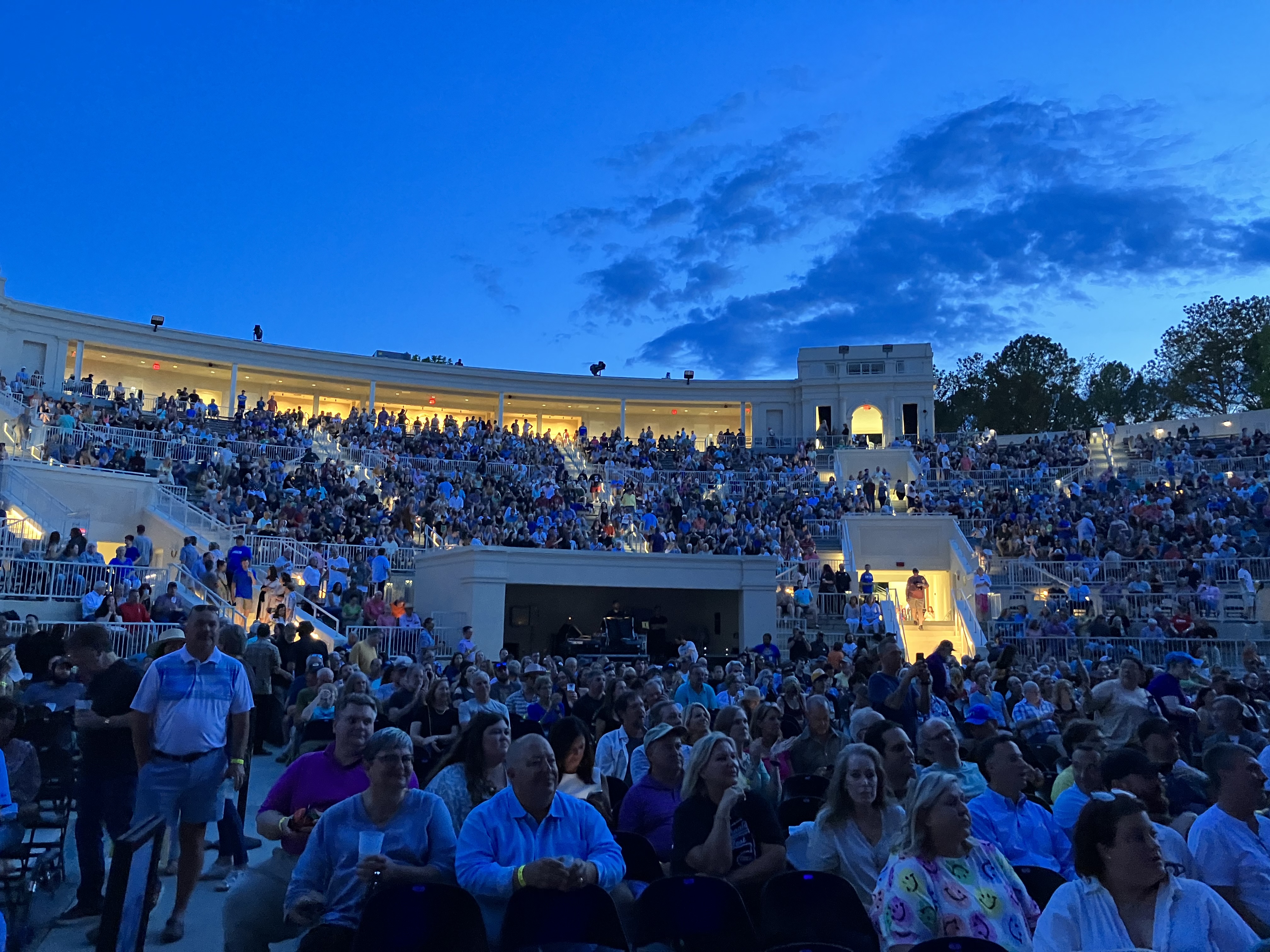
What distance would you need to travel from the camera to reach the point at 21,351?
→ 36.8 meters

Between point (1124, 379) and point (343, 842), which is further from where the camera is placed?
point (1124, 379)

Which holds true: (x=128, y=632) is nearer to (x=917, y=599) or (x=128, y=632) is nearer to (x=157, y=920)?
(x=157, y=920)

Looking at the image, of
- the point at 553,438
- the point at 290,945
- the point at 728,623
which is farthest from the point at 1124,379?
the point at 290,945

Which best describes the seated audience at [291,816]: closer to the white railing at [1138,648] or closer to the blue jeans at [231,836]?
the blue jeans at [231,836]

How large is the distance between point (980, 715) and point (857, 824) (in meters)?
3.34

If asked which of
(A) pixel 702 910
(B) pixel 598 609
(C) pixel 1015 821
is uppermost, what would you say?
(B) pixel 598 609

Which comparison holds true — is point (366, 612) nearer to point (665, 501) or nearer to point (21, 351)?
point (665, 501)

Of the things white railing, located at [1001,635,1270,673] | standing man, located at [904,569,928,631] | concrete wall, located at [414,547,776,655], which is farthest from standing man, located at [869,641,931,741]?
standing man, located at [904,569,928,631]

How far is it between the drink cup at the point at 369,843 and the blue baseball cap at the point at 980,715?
208 inches

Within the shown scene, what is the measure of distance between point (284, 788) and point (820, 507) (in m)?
27.0

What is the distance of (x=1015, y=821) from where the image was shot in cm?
542

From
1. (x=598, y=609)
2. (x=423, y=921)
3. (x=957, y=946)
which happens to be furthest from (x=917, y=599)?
(x=423, y=921)

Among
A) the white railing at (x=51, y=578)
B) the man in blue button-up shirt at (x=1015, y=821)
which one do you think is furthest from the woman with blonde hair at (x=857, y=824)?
the white railing at (x=51, y=578)

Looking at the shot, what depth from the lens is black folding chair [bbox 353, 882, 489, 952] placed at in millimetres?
3965
